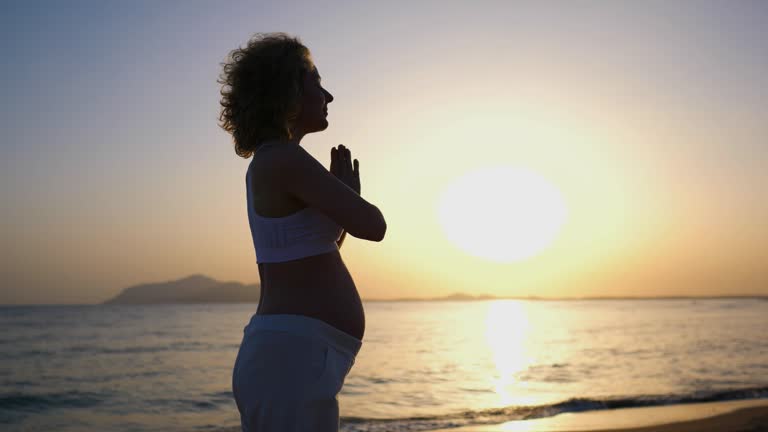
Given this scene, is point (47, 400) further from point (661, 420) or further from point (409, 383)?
point (661, 420)

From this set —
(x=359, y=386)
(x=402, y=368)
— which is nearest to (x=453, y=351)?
(x=402, y=368)

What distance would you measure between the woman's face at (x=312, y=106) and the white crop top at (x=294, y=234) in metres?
0.29

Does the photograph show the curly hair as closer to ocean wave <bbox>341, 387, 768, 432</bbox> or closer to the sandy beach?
the sandy beach

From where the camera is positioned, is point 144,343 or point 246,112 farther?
point 144,343

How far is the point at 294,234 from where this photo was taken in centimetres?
176

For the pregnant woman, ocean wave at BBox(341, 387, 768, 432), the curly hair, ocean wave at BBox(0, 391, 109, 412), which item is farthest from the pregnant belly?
ocean wave at BBox(0, 391, 109, 412)

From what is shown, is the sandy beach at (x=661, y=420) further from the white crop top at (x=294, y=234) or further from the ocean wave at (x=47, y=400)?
the ocean wave at (x=47, y=400)

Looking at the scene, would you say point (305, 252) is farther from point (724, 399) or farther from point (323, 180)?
point (724, 399)

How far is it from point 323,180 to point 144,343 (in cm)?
3681

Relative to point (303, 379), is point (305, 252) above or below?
above

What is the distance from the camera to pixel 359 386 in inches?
671

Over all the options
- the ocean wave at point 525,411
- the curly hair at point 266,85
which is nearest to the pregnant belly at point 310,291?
the curly hair at point 266,85

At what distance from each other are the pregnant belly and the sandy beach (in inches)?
377

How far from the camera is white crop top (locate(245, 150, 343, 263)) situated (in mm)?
1754
